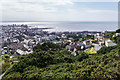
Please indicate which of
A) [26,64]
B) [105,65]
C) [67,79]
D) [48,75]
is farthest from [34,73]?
[105,65]

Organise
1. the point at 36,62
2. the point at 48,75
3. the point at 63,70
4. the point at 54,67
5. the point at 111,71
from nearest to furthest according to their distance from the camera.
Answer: the point at 111,71
the point at 48,75
the point at 63,70
the point at 54,67
the point at 36,62

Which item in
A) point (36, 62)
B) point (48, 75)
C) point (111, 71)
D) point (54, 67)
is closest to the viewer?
point (111, 71)

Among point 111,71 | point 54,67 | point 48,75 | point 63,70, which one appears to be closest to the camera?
point 111,71

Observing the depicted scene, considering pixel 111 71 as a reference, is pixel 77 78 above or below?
below

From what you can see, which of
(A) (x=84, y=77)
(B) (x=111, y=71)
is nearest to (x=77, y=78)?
(A) (x=84, y=77)

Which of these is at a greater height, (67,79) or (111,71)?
(111,71)

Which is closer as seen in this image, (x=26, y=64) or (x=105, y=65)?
(x=105, y=65)

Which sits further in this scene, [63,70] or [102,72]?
[63,70]

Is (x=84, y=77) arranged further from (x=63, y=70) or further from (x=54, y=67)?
(x=54, y=67)

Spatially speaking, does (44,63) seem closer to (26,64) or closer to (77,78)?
(26,64)
